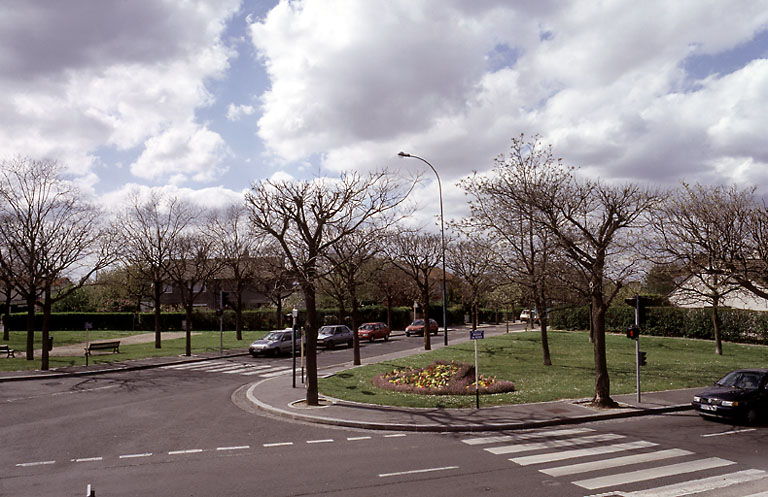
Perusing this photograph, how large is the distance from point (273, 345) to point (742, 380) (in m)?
25.3

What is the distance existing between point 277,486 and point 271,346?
24.9 meters

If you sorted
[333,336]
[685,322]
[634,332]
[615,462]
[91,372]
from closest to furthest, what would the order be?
[615,462] → [634,332] → [91,372] → [333,336] → [685,322]

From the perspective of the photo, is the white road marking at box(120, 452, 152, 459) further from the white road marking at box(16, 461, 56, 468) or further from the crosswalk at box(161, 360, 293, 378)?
the crosswalk at box(161, 360, 293, 378)

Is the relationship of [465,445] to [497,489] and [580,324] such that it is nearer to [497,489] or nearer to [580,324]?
[497,489]

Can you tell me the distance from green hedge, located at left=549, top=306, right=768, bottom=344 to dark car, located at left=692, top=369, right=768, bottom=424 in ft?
69.2

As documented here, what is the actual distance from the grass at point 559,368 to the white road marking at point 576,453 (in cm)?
504

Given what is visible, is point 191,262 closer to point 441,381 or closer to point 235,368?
point 235,368

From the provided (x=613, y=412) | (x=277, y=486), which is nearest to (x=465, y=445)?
(x=277, y=486)

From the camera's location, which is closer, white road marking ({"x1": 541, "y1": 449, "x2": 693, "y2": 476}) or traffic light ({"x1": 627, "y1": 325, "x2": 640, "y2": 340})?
white road marking ({"x1": 541, "y1": 449, "x2": 693, "y2": 476})

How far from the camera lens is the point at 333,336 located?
39250 mm

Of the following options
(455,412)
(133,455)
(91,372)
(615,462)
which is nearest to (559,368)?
(455,412)

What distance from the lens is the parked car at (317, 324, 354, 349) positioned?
38656 mm

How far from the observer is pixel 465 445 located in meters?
12.0

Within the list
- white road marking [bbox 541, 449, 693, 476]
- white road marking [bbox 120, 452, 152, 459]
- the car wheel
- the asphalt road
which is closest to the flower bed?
the asphalt road
